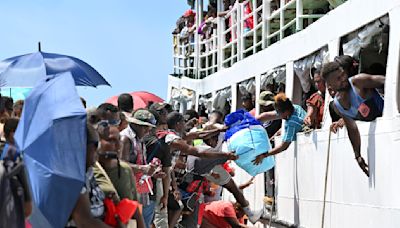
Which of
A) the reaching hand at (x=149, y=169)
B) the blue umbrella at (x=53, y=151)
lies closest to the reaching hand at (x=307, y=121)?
the reaching hand at (x=149, y=169)

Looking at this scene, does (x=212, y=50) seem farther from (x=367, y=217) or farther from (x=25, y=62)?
(x=367, y=217)

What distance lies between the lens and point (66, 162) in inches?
189

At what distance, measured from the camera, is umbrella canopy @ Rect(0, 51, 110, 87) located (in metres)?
9.39

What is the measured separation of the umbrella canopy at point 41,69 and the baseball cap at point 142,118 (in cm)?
157

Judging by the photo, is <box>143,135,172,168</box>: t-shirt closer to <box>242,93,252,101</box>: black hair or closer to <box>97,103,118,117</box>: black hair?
<box>97,103,118,117</box>: black hair

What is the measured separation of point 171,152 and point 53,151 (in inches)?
180

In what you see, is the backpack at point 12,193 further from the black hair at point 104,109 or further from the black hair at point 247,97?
the black hair at point 247,97

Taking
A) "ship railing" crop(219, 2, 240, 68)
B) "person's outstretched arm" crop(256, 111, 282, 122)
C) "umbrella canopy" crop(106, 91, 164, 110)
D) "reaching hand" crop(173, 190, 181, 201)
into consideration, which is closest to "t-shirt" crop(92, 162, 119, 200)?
"reaching hand" crop(173, 190, 181, 201)

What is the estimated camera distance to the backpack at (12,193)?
427 centimetres

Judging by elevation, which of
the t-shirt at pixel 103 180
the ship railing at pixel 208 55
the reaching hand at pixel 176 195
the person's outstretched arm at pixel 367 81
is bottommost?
the reaching hand at pixel 176 195

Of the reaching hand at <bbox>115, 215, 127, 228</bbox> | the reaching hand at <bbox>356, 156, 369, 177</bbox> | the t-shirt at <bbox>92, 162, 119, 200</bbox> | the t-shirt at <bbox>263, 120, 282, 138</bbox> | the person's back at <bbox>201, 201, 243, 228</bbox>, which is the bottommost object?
the person's back at <bbox>201, 201, 243, 228</bbox>

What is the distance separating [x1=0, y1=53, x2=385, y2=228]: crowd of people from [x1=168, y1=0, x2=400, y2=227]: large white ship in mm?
263

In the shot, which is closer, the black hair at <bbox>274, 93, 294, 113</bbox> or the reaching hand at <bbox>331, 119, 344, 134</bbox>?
the reaching hand at <bbox>331, 119, 344, 134</bbox>

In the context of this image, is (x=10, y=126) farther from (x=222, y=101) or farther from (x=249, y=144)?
(x=222, y=101)
